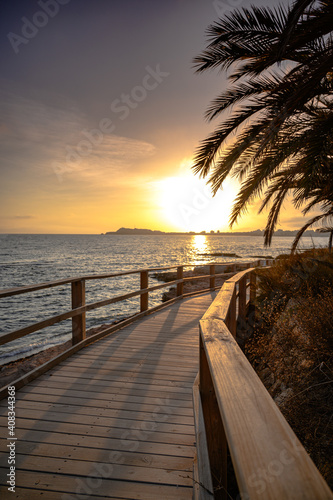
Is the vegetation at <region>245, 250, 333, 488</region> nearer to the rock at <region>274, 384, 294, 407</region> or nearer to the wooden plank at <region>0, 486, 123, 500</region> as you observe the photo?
the rock at <region>274, 384, 294, 407</region>

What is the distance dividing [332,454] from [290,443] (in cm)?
197

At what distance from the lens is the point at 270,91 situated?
521cm

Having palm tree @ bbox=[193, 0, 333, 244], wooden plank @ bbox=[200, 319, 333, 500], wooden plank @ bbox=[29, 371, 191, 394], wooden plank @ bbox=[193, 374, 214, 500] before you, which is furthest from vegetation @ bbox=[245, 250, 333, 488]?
palm tree @ bbox=[193, 0, 333, 244]

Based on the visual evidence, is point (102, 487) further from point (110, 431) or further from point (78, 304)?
point (78, 304)

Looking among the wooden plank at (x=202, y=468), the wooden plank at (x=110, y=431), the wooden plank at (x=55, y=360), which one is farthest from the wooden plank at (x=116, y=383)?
the wooden plank at (x=202, y=468)

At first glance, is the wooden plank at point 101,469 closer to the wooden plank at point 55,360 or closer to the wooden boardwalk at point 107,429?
the wooden boardwalk at point 107,429

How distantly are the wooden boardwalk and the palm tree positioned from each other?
375cm

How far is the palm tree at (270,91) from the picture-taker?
413cm

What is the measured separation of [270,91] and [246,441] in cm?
589

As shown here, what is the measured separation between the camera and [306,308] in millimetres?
3799

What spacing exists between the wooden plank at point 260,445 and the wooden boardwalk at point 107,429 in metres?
1.49

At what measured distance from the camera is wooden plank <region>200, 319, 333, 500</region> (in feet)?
1.62

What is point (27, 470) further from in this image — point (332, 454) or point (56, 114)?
point (56, 114)

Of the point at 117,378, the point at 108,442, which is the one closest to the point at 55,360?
the point at 117,378
